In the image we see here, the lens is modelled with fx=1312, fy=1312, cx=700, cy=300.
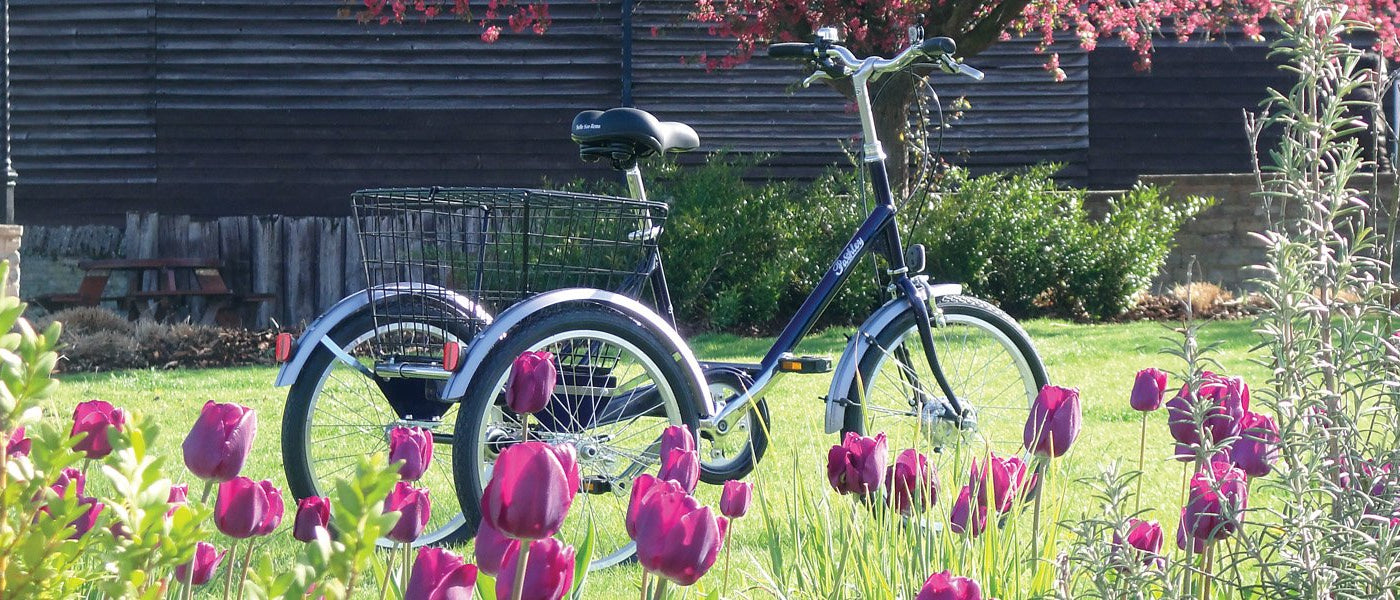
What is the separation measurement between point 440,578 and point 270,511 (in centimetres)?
52

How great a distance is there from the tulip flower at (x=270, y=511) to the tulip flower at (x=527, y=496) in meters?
0.46

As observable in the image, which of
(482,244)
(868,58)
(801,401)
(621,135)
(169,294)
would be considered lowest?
(801,401)

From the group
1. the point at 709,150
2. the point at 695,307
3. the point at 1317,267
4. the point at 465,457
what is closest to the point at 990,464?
the point at 1317,267

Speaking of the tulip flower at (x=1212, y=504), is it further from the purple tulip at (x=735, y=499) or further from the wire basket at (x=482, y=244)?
the wire basket at (x=482, y=244)

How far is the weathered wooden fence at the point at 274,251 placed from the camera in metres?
10.7

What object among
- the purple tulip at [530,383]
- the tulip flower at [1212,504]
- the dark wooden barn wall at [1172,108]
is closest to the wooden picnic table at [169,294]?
the dark wooden barn wall at [1172,108]

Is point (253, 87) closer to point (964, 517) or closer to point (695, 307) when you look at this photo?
point (695, 307)

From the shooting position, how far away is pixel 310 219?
1091cm

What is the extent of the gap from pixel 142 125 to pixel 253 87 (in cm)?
117

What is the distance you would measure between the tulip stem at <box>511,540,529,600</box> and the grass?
105cm

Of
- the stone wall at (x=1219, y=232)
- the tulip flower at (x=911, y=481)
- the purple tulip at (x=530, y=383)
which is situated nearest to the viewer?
the tulip flower at (x=911, y=481)

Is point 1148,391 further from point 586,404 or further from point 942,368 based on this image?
point 942,368

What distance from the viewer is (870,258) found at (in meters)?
10.2

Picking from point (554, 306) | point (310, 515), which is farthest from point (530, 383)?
point (554, 306)
